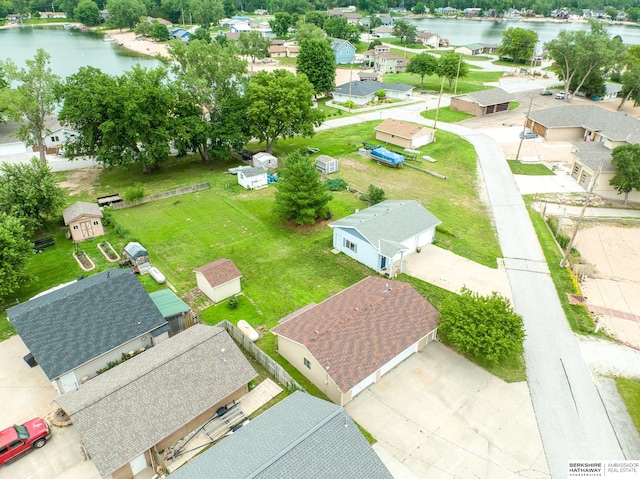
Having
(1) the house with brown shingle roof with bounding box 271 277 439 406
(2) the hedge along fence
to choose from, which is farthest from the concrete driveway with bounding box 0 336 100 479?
(2) the hedge along fence

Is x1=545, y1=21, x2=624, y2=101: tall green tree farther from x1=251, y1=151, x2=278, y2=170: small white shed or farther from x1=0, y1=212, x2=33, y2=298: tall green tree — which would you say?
x1=0, y1=212, x2=33, y2=298: tall green tree

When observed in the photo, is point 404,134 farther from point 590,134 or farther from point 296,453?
point 296,453

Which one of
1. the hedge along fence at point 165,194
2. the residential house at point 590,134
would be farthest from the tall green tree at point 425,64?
the hedge along fence at point 165,194

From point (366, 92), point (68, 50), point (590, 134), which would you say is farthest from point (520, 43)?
point (68, 50)

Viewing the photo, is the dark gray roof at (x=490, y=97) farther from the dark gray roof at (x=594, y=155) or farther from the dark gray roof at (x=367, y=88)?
the dark gray roof at (x=594, y=155)

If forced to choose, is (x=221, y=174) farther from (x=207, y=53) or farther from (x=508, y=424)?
(x=508, y=424)

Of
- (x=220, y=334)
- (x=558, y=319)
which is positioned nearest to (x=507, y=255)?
(x=558, y=319)
